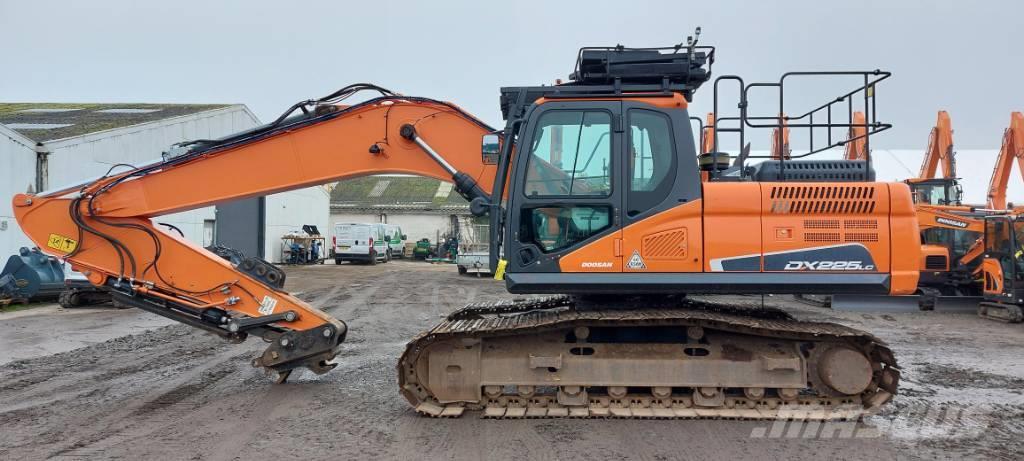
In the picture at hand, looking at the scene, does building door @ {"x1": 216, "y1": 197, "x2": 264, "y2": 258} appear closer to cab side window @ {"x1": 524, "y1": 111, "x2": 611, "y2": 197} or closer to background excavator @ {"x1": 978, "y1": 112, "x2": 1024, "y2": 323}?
cab side window @ {"x1": 524, "y1": 111, "x2": 611, "y2": 197}

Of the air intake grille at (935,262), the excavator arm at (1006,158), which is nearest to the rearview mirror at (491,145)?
the air intake grille at (935,262)

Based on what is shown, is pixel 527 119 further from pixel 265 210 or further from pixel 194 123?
pixel 265 210

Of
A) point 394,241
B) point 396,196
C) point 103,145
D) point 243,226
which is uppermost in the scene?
point 396,196

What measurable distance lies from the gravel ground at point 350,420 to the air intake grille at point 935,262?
669 cm

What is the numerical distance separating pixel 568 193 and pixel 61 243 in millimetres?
5056

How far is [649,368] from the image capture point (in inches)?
241

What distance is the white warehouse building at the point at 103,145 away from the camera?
17094mm

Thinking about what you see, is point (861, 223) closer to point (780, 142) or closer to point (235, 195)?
point (780, 142)

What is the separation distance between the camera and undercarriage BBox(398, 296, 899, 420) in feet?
19.8

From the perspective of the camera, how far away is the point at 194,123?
25250 millimetres

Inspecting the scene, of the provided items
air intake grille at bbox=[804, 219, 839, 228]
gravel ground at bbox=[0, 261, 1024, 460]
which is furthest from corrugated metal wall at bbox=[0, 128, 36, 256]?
air intake grille at bbox=[804, 219, 839, 228]

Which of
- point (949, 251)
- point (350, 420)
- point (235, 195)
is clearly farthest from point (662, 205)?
point (949, 251)

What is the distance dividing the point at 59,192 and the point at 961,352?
1227 cm

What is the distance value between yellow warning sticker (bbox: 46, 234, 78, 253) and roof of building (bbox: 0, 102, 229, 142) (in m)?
14.4
